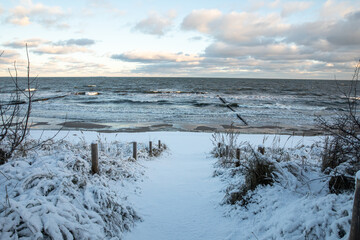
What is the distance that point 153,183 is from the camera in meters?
6.96

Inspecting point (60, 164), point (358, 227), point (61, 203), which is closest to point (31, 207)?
point (61, 203)

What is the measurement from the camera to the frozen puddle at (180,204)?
176 inches

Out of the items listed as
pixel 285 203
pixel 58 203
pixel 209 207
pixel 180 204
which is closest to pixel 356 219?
pixel 285 203

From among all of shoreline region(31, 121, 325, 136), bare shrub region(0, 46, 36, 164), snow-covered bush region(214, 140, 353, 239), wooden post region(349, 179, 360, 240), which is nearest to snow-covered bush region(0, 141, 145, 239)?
bare shrub region(0, 46, 36, 164)

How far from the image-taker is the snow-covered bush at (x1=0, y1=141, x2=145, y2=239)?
2.98 meters

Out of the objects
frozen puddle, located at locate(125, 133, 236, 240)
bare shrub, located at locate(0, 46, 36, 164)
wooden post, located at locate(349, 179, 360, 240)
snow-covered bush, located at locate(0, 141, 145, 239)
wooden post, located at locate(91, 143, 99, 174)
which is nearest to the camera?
wooden post, located at locate(349, 179, 360, 240)

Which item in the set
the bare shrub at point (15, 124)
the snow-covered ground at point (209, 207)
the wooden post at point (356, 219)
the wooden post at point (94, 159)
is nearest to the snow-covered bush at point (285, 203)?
the snow-covered ground at point (209, 207)

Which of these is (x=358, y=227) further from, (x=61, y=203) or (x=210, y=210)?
(x=61, y=203)

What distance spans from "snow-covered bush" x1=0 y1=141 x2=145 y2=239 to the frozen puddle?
436 millimetres

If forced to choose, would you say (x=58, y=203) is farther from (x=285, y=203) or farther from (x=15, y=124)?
(x=285, y=203)

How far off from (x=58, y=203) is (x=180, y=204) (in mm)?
2905

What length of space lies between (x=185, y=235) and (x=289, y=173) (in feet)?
7.70

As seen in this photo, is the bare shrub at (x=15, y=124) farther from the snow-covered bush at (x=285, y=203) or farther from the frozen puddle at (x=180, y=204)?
the snow-covered bush at (x=285, y=203)

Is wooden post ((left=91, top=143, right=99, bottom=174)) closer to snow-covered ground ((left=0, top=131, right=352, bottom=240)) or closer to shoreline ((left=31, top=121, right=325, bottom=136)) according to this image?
snow-covered ground ((left=0, top=131, right=352, bottom=240))
